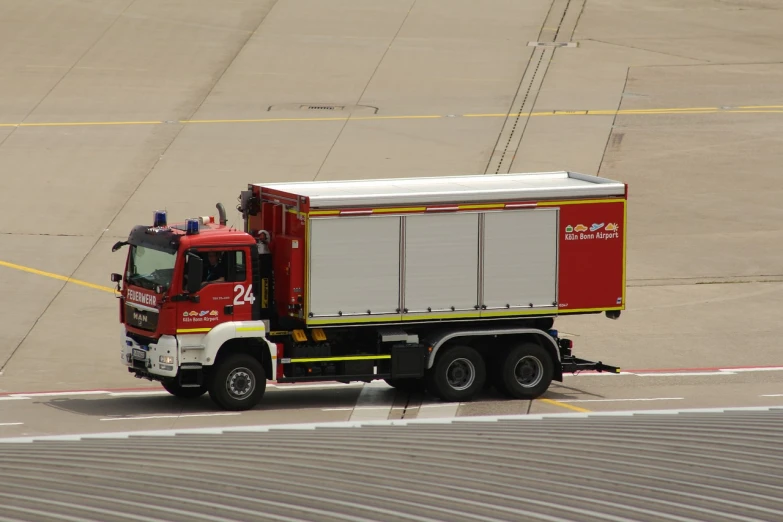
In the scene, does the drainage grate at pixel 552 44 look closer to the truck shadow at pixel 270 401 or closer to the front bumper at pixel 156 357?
the truck shadow at pixel 270 401

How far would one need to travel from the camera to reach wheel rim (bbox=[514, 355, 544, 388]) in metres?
20.4

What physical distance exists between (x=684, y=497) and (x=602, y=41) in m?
37.0

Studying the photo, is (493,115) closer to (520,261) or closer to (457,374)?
(520,261)

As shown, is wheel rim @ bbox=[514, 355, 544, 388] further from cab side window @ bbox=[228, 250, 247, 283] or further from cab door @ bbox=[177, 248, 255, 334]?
cab side window @ bbox=[228, 250, 247, 283]

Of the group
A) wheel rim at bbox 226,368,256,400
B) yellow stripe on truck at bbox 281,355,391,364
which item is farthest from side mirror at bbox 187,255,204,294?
yellow stripe on truck at bbox 281,355,391,364

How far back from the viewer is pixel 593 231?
20375 mm

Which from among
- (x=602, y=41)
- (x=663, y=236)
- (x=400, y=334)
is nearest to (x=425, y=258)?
(x=400, y=334)

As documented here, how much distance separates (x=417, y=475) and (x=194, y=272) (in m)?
9.43


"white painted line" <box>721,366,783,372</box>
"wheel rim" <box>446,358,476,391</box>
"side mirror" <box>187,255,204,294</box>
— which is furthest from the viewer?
"white painted line" <box>721,366,783,372</box>

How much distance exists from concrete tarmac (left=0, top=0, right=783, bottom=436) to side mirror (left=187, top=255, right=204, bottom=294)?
187 cm

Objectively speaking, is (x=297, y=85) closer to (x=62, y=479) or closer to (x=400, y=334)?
(x=400, y=334)

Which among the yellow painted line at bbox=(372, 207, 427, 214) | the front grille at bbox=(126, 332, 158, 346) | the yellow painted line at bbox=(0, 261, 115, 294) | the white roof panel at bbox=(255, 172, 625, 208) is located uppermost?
the white roof panel at bbox=(255, 172, 625, 208)

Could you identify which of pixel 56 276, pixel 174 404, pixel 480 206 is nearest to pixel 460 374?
pixel 480 206

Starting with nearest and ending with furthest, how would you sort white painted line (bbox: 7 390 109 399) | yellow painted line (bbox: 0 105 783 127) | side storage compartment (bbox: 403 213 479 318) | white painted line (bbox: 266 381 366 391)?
side storage compartment (bbox: 403 213 479 318), white painted line (bbox: 7 390 109 399), white painted line (bbox: 266 381 366 391), yellow painted line (bbox: 0 105 783 127)
